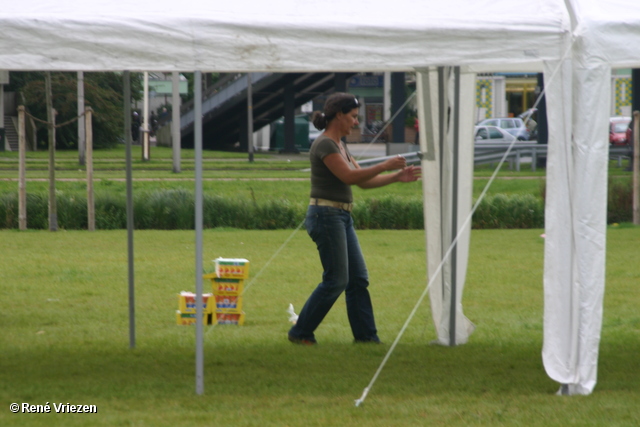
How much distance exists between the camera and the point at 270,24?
16.0ft

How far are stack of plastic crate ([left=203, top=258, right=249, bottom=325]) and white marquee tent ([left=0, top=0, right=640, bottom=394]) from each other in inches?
104

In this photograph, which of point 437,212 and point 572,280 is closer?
point 572,280

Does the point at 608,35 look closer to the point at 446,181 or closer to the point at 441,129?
the point at 441,129

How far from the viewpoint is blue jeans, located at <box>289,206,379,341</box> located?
6.13 meters

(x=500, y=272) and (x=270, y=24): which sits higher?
(x=270, y=24)

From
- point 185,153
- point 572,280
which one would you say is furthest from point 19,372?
point 185,153

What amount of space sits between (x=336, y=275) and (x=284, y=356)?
0.70 m

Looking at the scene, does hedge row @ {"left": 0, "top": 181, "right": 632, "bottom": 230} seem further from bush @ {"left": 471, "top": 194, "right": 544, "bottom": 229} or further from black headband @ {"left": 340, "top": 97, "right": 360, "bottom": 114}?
black headband @ {"left": 340, "top": 97, "right": 360, "bottom": 114}

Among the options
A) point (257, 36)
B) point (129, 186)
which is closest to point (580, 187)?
point (257, 36)

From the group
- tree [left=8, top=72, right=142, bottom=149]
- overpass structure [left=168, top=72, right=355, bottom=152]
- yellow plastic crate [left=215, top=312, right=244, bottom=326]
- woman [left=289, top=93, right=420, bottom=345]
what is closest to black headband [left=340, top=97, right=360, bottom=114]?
woman [left=289, top=93, right=420, bottom=345]

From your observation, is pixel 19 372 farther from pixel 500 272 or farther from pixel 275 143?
pixel 275 143

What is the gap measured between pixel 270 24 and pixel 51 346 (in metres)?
3.18

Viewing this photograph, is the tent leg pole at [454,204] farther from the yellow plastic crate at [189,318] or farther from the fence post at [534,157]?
the fence post at [534,157]

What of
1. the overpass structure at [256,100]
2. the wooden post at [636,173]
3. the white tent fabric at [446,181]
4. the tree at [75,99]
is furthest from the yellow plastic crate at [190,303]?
the overpass structure at [256,100]
